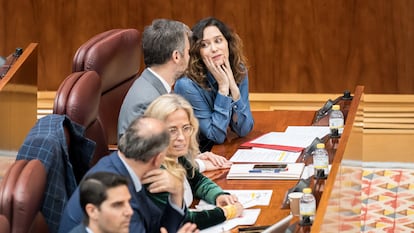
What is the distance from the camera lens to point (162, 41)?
14.6 ft

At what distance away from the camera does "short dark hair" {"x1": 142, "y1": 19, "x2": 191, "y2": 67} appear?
14.5 feet

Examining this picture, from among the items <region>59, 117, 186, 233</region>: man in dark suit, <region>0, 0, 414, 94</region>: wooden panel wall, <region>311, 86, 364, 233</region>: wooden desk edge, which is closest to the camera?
Answer: <region>311, 86, 364, 233</region>: wooden desk edge

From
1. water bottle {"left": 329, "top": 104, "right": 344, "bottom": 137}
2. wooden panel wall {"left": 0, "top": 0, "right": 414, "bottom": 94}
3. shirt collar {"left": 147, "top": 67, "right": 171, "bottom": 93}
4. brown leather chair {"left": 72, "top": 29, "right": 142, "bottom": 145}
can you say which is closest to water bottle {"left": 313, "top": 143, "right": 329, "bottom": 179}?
water bottle {"left": 329, "top": 104, "right": 344, "bottom": 137}

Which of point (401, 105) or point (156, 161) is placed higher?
point (156, 161)

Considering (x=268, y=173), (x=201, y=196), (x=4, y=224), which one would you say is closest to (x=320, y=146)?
(x=268, y=173)

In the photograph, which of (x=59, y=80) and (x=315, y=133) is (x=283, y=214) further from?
(x=59, y=80)

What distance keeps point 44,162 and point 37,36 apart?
3.12 meters

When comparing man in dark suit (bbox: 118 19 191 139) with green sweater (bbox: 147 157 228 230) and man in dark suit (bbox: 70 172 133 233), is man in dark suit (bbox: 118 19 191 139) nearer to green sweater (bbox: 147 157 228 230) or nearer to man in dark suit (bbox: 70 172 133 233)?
green sweater (bbox: 147 157 228 230)

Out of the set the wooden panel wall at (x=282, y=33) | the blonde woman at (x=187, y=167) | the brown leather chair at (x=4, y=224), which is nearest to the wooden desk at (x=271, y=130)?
the blonde woman at (x=187, y=167)

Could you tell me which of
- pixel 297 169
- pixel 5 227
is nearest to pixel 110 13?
pixel 297 169

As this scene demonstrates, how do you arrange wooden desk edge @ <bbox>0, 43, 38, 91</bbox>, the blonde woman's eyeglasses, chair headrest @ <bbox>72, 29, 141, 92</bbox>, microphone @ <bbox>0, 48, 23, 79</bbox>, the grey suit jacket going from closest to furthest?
the blonde woman's eyeglasses → the grey suit jacket → chair headrest @ <bbox>72, 29, 141, 92</bbox> → wooden desk edge @ <bbox>0, 43, 38, 91</bbox> → microphone @ <bbox>0, 48, 23, 79</bbox>

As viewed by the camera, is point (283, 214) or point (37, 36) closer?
point (283, 214)

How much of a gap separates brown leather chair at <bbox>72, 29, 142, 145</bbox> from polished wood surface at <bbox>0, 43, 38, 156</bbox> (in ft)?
1.31

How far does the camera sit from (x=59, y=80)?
658 cm
